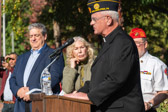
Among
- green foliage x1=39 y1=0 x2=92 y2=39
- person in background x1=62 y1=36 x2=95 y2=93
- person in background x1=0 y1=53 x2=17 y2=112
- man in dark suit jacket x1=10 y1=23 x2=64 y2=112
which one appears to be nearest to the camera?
person in background x1=62 y1=36 x2=95 y2=93

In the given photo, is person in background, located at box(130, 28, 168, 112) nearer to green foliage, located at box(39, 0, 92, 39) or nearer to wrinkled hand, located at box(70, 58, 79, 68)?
wrinkled hand, located at box(70, 58, 79, 68)

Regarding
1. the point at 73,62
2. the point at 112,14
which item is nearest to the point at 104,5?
the point at 112,14

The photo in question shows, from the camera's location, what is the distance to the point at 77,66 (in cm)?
575

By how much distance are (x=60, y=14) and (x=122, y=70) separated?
11.7m

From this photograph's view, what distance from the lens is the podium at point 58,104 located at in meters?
3.52

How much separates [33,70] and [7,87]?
8.58 ft

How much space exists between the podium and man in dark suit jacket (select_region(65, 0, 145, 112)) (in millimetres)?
61

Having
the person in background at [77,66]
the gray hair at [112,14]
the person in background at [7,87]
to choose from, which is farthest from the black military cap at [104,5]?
the person in background at [7,87]

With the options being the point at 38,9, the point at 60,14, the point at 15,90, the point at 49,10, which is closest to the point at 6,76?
the point at 15,90

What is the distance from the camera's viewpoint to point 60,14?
48.9 feet

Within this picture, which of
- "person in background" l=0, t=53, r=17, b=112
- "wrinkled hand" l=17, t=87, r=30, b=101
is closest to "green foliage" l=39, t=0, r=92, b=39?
"person in background" l=0, t=53, r=17, b=112

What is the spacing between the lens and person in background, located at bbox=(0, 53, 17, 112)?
8109 mm

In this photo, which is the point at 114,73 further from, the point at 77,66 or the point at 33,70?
the point at 33,70

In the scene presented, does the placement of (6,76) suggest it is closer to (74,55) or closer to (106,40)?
(74,55)
